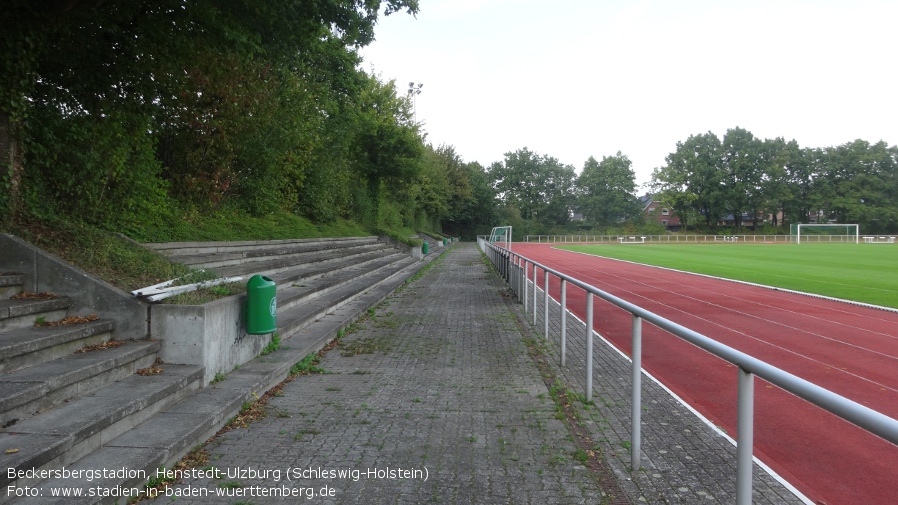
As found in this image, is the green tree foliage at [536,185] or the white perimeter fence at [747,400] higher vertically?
the green tree foliage at [536,185]

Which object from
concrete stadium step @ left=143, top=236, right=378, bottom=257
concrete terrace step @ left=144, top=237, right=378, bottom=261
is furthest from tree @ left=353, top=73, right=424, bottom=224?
concrete terrace step @ left=144, top=237, right=378, bottom=261

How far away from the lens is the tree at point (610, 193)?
304 ft

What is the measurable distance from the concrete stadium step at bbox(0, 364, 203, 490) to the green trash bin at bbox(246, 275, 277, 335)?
1095mm

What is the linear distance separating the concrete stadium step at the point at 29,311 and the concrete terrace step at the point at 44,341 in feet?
0.26

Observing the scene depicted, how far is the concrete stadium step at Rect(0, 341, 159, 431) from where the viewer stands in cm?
→ 348

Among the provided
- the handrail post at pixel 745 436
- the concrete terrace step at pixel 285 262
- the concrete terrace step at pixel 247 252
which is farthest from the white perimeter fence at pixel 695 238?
the handrail post at pixel 745 436

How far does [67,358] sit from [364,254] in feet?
52.2

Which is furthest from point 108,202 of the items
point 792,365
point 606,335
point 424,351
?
point 792,365

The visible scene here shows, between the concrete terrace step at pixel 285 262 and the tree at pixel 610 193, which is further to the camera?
the tree at pixel 610 193

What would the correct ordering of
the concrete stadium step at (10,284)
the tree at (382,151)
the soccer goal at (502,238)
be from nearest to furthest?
the concrete stadium step at (10,284) → the tree at (382,151) → the soccer goal at (502,238)

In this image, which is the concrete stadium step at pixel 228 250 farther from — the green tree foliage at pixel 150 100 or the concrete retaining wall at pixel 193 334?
the concrete retaining wall at pixel 193 334

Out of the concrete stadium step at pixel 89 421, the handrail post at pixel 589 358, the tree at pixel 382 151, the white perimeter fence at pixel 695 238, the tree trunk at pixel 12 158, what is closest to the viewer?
the concrete stadium step at pixel 89 421

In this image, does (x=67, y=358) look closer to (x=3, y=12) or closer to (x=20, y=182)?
(x=20, y=182)

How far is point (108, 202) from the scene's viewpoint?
25.1 ft
